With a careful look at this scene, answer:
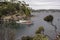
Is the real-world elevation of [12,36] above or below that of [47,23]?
above

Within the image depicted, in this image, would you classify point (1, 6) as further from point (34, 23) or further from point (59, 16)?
point (59, 16)

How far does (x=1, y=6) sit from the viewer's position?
6777 mm

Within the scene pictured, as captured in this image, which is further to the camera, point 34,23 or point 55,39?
point 34,23

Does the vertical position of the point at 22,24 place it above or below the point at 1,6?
below

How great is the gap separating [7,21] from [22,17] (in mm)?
488

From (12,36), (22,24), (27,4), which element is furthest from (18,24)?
(12,36)

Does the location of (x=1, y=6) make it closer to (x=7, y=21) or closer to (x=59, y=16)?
(x=7, y=21)

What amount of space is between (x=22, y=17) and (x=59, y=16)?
50.5 inches

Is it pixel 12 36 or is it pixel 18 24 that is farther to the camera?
pixel 18 24

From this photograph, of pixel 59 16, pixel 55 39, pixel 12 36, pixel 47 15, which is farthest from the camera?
pixel 59 16

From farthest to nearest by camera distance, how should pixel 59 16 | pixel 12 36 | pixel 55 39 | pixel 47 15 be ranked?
pixel 59 16 → pixel 47 15 → pixel 55 39 → pixel 12 36

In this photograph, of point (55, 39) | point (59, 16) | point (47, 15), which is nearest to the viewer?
point (55, 39)

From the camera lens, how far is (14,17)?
22.8 ft

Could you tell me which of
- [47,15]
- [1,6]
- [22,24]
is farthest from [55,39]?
[1,6]
